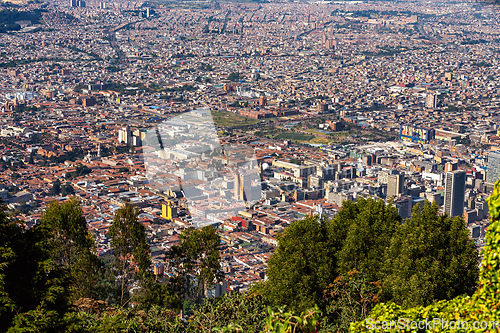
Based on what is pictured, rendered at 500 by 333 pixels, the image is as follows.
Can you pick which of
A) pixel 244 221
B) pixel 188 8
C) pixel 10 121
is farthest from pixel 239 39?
pixel 244 221

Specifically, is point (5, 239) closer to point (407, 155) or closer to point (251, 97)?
point (407, 155)

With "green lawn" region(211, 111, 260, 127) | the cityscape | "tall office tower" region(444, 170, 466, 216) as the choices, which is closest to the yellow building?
the cityscape

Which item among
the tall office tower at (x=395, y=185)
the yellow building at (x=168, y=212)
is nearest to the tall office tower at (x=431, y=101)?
the tall office tower at (x=395, y=185)

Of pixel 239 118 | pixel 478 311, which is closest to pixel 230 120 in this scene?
pixel 239 118

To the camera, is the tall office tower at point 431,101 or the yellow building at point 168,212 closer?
the yellow building at point 168,212

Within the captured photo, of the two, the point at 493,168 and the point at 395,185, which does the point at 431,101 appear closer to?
the point at 493,168

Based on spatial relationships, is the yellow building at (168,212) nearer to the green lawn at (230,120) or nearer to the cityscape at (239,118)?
the cityscape at (239,118)
